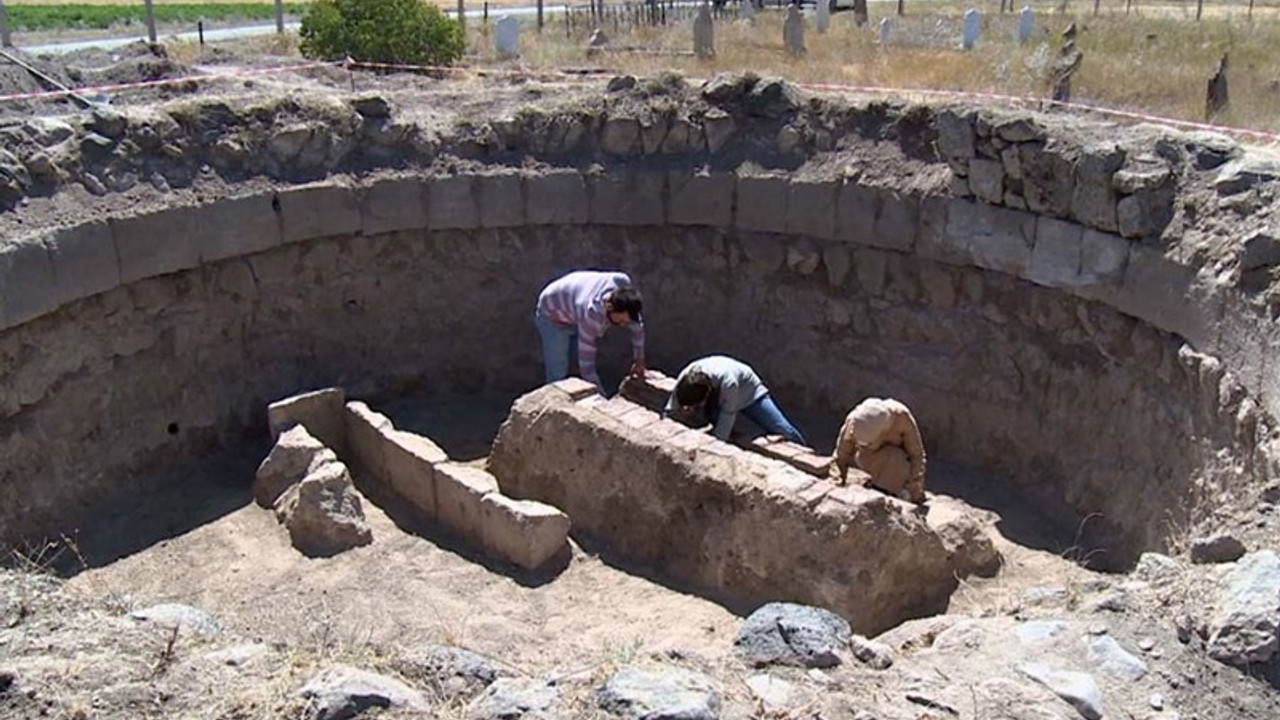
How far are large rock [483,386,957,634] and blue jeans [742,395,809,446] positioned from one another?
43.6 inches

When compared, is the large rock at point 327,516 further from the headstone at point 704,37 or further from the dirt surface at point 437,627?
the headstone at point 704,37

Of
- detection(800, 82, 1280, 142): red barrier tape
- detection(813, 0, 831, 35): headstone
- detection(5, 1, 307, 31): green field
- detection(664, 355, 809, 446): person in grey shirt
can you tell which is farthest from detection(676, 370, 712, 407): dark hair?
detection(5, 1, 307, 31): green field

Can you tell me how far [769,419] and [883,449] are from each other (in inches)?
45.8

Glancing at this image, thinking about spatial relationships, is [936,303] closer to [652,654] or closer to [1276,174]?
[1276,174]

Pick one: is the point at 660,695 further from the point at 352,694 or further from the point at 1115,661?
the point at 1115,661

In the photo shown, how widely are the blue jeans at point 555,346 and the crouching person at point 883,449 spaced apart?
2630 mm

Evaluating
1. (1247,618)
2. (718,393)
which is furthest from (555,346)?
(1247,618)

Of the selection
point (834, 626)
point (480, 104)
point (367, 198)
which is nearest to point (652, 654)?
point (834, 626)

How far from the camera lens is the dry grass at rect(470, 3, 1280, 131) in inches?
472

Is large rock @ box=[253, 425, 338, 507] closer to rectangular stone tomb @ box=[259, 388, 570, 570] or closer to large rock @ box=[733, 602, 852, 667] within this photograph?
rectangular stone tomb @ box=[259, 388, 570, 570]

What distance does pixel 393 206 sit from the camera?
10219 mm

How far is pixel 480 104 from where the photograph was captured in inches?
442

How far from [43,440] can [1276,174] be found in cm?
890

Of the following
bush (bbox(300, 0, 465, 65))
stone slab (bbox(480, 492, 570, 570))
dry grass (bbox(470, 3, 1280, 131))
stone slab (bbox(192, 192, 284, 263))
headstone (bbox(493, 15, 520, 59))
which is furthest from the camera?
headstone (bbox(493, 15, 520, 59))
